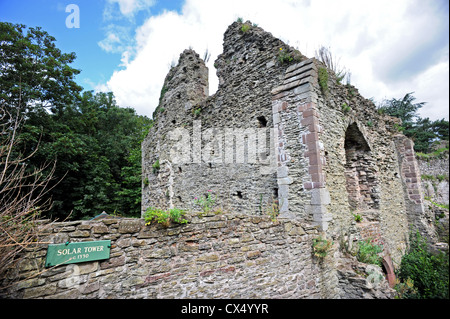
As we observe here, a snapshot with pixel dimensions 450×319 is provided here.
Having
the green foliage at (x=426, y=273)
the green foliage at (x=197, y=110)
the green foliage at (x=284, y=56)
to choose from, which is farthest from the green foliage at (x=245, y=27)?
the green foliage at (x=426, y=273)

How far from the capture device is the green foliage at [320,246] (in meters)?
5.16

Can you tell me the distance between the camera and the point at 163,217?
3.36 meters

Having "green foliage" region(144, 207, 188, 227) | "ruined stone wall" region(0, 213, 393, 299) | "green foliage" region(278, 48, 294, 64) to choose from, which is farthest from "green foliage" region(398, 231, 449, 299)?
"green foliage" region(278, 48, 294, 64)

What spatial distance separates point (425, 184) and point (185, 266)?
62.1 feet

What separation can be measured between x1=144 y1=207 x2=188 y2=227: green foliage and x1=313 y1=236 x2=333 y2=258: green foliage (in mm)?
3333

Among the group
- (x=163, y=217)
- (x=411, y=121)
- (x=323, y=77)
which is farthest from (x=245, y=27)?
(x=411, y=121)

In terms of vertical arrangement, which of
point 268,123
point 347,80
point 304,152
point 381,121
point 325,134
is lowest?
point 304,152

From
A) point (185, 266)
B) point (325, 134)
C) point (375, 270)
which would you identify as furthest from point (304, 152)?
point (185, 266)

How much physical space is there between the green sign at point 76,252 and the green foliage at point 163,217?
0.60 m

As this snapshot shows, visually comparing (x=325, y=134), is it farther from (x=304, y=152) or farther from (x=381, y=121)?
(x=381, y=121)

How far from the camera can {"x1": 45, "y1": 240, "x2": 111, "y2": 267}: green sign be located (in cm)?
260

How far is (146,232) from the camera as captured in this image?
10.8ft

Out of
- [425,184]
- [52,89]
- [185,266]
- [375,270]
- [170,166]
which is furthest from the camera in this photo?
[425,184]

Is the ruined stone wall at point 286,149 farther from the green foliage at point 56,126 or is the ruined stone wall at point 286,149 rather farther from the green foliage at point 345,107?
the green foliage at point 56,126
